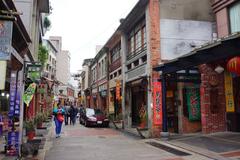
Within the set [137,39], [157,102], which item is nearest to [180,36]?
[137,39]

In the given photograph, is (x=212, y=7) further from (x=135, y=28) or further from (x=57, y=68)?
(x=57, y=68)

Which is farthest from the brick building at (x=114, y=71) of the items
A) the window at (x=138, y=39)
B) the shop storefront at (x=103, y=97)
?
the window at (x=138, y=39)

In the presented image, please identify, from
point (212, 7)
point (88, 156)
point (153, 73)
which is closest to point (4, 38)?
point (88, 156)

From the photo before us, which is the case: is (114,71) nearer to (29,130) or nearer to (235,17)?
(235,17)

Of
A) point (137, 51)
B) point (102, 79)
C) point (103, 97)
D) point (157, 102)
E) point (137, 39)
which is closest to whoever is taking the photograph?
point (157, 102)

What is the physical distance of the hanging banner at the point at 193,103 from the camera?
14.7m

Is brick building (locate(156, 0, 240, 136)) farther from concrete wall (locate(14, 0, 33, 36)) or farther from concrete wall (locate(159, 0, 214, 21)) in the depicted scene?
concrete wall (locate(14, 0, 33, 36))

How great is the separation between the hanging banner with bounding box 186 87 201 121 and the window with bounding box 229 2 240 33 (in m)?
3.71

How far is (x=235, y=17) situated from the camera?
1410cm

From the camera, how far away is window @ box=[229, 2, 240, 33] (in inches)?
546

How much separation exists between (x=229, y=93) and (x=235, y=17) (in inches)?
155

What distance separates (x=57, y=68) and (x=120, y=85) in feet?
159

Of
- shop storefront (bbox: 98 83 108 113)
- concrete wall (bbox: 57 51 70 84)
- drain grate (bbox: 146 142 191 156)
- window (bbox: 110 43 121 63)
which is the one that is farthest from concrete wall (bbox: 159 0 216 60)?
concrete wall (bbox: 57 51 70 84)

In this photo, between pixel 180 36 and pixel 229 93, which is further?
pixel 180 36
